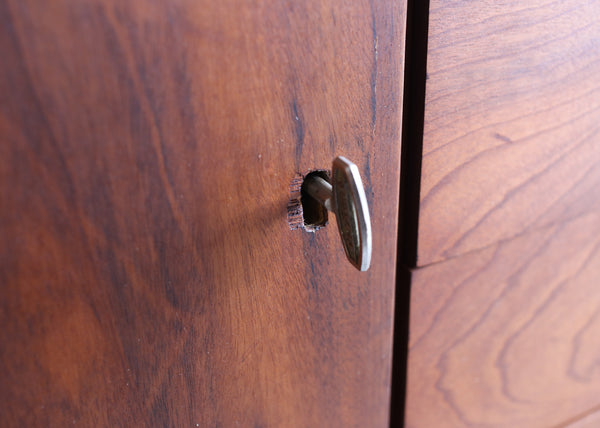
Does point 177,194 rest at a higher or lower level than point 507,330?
higher

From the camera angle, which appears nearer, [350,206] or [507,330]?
[350,206]

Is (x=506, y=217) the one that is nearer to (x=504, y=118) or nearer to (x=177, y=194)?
(x=504, y=118)

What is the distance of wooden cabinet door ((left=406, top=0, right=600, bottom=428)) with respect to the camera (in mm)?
207

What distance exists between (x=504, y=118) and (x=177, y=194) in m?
0.16

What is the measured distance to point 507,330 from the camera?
0.28m

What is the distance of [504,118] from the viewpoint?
0.22m

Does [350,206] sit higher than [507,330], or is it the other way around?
[350,206]

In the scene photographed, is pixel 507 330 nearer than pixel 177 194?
No

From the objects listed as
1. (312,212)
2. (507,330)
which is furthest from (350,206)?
(507,330)

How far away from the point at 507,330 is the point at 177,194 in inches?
8.6

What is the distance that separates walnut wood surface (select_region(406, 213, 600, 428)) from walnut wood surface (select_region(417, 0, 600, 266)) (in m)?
0.02

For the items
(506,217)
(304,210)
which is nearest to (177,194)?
(304,210)

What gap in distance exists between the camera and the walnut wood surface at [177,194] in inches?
5.7

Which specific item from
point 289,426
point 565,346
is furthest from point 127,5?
point 565,346
